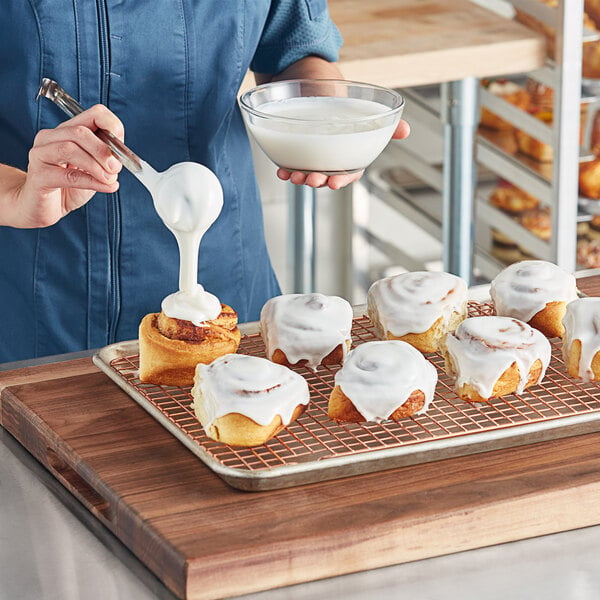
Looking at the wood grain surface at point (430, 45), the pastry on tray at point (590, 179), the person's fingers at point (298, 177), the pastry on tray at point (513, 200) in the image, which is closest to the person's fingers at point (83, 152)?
the person's fingers at point (298, 177)

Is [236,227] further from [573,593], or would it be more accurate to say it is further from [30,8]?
[573,593]

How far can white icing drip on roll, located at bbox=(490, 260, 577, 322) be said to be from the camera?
138cm

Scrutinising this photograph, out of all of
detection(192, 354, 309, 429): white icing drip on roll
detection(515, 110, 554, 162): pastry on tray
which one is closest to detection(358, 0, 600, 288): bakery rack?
detection(515, 110, 554, 162): pastry on tray

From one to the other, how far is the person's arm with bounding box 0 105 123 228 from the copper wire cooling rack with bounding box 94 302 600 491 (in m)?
0.20

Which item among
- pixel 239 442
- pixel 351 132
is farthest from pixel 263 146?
pixel 239 442

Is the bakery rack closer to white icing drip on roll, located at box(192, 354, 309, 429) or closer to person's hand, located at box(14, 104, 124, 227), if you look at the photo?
person's hand, located at box(14, 104, 124, 227)

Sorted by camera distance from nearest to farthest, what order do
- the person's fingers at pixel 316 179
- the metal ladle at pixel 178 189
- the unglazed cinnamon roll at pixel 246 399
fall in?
1. the unglazed cinnamon roll at pixel 246 399
2. the metal ladle at pixel 178 189
3. the person's fingers at pixel 316 179

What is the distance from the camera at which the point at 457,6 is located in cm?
267

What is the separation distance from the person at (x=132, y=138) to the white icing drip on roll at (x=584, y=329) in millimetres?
327

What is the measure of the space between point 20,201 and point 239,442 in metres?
0.47

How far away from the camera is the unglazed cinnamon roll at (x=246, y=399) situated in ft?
3.72

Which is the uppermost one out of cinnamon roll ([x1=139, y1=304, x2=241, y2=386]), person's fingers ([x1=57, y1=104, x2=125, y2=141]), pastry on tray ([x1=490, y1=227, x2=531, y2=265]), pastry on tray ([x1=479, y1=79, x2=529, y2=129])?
person's fingers ([x1=57, y1=104, x2=125, y2=141])

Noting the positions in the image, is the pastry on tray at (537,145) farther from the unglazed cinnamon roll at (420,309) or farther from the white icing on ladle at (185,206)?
the white icing on ladle at (185,206)

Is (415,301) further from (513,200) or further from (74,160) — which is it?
(513,200)
